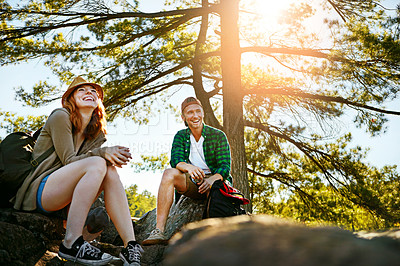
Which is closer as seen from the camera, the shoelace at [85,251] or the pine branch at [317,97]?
the shoelace at [85,251]

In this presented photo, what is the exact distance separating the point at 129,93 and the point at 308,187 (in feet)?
18.9

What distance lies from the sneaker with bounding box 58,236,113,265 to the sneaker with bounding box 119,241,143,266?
17 cm

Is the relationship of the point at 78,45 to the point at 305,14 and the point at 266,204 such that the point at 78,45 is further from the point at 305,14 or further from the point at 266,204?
the point at 266,204

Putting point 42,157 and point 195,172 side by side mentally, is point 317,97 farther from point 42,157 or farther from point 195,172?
point 42,157

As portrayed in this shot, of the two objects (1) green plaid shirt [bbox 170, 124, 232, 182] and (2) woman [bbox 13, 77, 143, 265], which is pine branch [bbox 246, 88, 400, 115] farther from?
(2) woman [bbox 13, 77, 143, 265]

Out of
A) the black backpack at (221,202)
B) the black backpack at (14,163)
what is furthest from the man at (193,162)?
the black backpack at (14,163)

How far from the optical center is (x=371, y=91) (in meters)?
6.14

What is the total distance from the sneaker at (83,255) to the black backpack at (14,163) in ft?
2.02

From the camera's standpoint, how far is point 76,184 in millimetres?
A: 2357

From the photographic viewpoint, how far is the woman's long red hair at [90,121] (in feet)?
8.96

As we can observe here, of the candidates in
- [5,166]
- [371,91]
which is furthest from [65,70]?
[371,91]

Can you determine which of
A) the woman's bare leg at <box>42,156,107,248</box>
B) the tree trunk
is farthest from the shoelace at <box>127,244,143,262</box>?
the tree trunk

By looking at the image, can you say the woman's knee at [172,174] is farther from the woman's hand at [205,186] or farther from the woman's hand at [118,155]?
the woman's hand at [118,155]

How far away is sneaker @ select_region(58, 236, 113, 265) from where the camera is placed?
6.98ft
